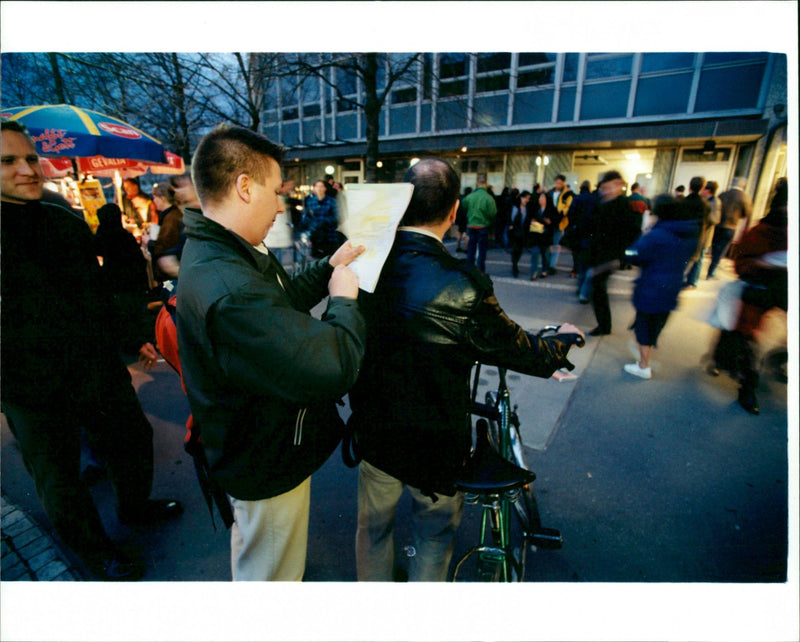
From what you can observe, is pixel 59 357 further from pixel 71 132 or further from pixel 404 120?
pixel 404 120

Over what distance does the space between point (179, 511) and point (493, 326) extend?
7.84 ft

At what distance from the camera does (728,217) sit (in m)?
6.96

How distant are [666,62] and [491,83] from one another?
5.19 m

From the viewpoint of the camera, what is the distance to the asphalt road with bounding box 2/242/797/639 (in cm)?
128

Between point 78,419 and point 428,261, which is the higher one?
point 428,261

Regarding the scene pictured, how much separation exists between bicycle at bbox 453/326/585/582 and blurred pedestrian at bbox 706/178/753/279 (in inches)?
272

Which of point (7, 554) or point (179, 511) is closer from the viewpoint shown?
point (7, 554)

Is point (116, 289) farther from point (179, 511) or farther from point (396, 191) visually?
point (396, 191)

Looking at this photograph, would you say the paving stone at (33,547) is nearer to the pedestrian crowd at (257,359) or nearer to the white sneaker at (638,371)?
the pedestrian crowd at (257,359)

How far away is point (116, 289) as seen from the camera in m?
2.43

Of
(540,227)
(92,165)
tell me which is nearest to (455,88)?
(540,227)

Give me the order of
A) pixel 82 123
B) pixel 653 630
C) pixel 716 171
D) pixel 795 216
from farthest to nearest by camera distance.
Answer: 1. pixel 716 171
2. pixel 82 123
3. pixel 653 630
4. pixel 795 216

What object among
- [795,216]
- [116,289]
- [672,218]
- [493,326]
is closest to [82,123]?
[116,289]

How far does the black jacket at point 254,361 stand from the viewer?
41.0 inches
